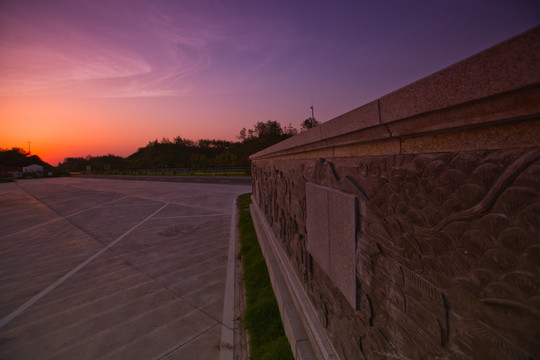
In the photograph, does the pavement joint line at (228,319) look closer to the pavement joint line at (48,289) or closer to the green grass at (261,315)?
the green grass at (261,315)

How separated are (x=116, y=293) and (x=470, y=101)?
207 inches

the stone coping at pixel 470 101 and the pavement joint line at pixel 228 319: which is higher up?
the stone coping at pixel 470 101

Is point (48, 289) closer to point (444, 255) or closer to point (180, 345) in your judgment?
point (180, 345)

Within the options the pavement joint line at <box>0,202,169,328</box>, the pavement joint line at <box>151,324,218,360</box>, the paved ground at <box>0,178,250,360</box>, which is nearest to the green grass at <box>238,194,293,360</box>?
the paved ground at <box>0,178,250,360</box>

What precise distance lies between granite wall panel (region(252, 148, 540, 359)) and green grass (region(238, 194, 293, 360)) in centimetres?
115

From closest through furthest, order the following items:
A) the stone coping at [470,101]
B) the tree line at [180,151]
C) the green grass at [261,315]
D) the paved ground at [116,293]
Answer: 1. the stone coping at [470,101]
2. the green grass at [261,315]
3. the paved ground at [116,293]
4. the tree line at [180,151]

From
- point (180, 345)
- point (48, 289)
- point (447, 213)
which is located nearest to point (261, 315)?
point (180, 345)

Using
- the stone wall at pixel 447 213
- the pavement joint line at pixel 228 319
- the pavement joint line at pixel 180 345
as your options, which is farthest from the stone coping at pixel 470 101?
the pavement joint line at pixel 180 345

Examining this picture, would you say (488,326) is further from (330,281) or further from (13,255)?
(13,255)

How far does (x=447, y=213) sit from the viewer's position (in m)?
1.02

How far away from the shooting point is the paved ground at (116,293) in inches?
119

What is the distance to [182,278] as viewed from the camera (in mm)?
4613

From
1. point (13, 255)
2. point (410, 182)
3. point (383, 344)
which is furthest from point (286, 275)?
point (13, 255)

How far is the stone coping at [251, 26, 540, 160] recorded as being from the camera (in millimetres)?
724
